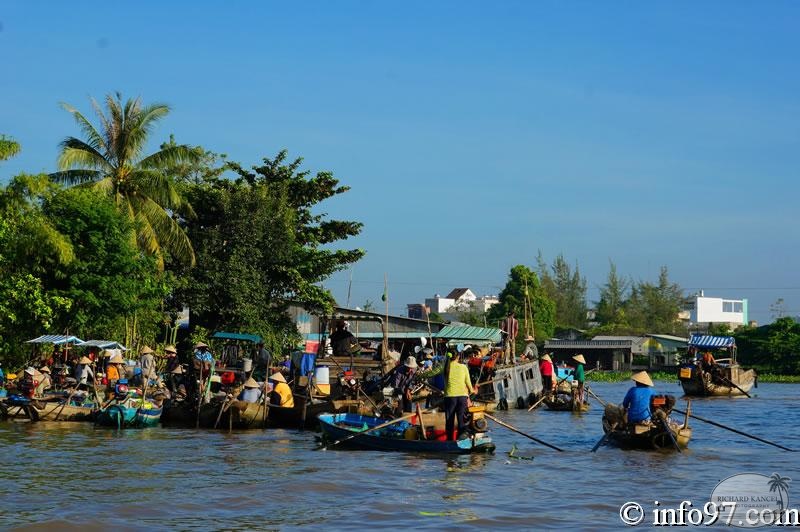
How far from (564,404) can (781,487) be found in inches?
631

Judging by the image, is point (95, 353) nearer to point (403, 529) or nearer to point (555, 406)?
point (555, 406)

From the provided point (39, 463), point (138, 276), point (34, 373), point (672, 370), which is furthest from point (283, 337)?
point (672, 370)

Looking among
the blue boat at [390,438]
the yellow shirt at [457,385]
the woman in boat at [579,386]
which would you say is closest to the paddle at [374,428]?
the blue boat at [390,438]

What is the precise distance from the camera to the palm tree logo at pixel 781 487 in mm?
13460

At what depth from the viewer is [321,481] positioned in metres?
15.1

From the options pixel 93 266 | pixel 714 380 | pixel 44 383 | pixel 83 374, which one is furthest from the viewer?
pixel 714 380

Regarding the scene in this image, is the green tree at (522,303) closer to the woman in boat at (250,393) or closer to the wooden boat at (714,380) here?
the wooden boat at (714,380)

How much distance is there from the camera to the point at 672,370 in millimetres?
63906

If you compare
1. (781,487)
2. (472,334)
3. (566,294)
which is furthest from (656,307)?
(781,487)

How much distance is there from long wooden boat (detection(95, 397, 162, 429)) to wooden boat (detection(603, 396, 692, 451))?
10597mm

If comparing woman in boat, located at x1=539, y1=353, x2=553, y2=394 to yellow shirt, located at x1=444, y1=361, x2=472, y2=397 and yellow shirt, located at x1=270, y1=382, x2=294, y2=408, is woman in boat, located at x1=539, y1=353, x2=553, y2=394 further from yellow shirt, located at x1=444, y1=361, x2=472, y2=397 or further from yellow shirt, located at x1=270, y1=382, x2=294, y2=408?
yellow shirt, located at x1=444, y1=361, x2=472, y2=397

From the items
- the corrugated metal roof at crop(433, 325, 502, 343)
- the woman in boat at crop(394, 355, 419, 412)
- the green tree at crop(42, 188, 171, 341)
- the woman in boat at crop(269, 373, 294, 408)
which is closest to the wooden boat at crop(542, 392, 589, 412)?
the corrugated metal roof at crop(433, 325, 502, 343)

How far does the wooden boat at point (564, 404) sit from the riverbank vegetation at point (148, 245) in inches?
405

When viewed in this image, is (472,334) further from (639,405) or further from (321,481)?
(321,481)
